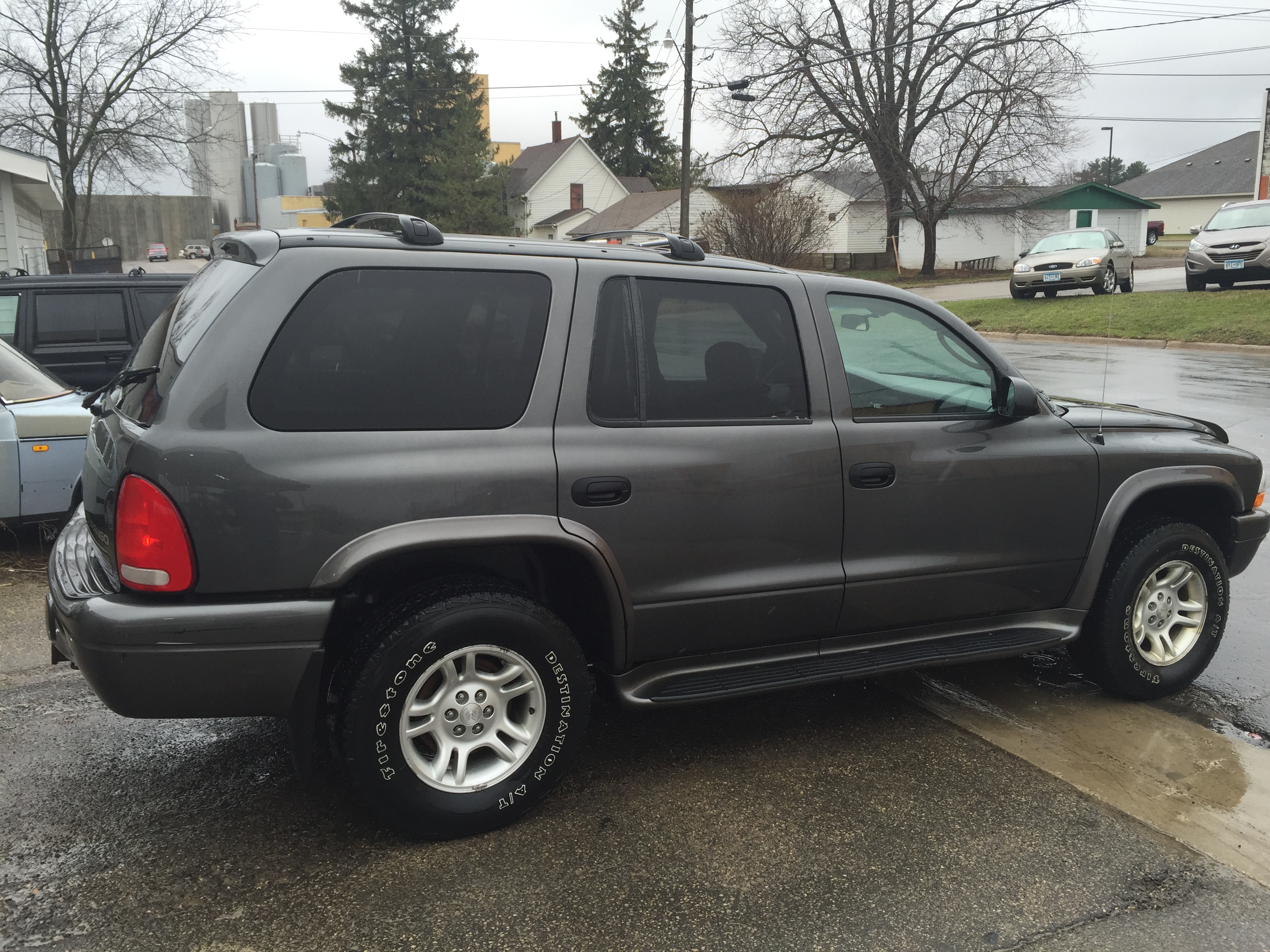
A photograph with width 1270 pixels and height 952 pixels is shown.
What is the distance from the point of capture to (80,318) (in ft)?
29.6

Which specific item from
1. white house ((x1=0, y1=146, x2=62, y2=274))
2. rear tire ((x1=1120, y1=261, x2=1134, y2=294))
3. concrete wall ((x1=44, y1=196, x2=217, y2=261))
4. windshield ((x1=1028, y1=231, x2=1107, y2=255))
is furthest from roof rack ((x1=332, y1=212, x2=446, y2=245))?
concrete wall ((x1=44, y1=196, x2=217, y2=261))

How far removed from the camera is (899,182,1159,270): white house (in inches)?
1827

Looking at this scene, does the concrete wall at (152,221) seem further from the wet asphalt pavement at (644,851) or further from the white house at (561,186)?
the wet asphalt pavement at (644,851)

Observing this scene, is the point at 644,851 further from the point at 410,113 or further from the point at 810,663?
the point at 410,113

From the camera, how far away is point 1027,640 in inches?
163

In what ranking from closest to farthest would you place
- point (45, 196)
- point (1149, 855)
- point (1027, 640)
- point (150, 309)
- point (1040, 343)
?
1. point (1149, 855)
2. point (1027, 640)
3. point (150, 309)
4. point (1040, 343)
5. point (45, 196)

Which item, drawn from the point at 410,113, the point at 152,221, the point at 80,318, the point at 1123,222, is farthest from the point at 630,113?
the point at 80,318

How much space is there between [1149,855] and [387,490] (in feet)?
8.39

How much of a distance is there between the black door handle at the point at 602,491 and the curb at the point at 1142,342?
12875mm

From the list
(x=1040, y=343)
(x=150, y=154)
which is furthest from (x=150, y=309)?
(x=150, y=154)

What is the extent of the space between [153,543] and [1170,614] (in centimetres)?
398

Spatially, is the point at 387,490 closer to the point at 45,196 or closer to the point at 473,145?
the point at 45,196

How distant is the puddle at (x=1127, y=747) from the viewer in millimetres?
3428

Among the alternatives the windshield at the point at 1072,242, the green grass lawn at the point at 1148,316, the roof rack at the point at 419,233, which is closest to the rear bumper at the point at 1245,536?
the roof rack at the point at 419,233
